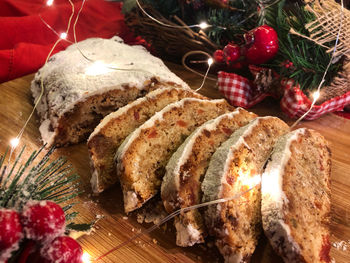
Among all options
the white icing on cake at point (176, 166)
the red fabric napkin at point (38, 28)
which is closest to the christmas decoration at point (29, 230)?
the white icing on cake at point (176, 166)

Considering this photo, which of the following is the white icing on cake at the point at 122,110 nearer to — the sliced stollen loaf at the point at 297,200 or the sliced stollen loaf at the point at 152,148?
the sliced stollen loaf at the point at 152,148

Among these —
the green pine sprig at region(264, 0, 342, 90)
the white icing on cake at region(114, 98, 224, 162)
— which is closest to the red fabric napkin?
the white icing on cake at region(114, 98, 224, 162)

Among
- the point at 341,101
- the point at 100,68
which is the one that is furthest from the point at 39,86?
the point at 341,101

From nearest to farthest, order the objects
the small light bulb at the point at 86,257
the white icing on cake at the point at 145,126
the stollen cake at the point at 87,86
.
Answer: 1. the small light bulb at the point at 86,257
2. the white icing on cake at the point at 145,126
3. the stollen cake at the point at 87,86

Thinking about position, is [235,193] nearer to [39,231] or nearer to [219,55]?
[39,231]

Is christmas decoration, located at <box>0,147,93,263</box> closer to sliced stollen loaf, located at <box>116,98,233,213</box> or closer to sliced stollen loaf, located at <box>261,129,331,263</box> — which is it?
sliced stollen loaf, located at <box>116,98,233,213</box>
